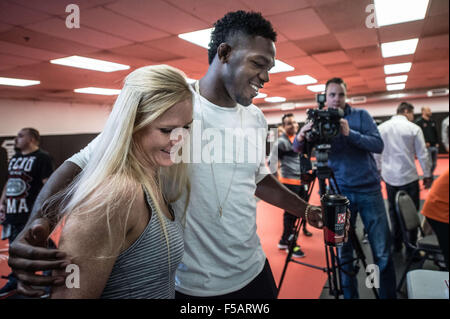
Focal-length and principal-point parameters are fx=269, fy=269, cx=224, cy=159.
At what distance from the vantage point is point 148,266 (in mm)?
612

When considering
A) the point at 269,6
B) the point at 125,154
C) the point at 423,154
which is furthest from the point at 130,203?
the point at 423,154

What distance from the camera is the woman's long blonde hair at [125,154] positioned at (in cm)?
51

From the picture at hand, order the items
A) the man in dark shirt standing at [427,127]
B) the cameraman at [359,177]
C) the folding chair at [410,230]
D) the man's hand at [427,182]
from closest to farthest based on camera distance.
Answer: the cameraman at [359,177]
the folding chair at [410,230]
the man's hand at [427,182]
the man in dark shirt standing at [427,127]

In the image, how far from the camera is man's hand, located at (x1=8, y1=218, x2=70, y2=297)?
17.0 inches

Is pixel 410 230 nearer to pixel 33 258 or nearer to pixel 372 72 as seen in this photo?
pixel 33 258

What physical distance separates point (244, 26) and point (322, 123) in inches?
13.8

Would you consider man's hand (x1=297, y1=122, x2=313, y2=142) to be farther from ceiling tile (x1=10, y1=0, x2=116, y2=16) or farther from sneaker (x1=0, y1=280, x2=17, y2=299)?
sneaker (x1=0, y1=280, x2=17, y2=299)

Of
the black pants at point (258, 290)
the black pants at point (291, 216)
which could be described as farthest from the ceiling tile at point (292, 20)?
the black pants at point (258, 290)

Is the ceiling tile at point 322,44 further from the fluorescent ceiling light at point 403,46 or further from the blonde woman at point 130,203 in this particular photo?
the blonde woman at point 130,203

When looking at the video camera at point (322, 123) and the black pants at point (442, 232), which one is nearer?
the video camera at point (322, 123)

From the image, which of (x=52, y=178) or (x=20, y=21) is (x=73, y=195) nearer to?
(x=52, y=178)

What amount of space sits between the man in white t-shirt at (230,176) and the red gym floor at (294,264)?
0.24 m

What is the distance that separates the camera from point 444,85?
33.0 ft
